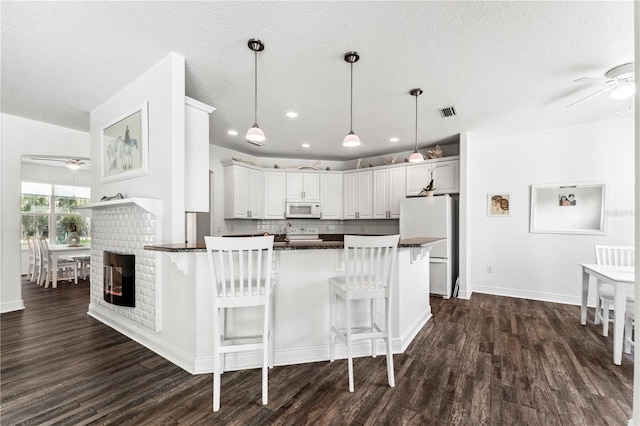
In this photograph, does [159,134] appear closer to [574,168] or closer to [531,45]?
[531,45]

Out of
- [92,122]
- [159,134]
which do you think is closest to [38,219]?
[92,122]

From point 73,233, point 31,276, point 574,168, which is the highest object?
point 574,168

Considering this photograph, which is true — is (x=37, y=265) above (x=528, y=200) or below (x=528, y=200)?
below

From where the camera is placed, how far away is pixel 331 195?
6297 mm

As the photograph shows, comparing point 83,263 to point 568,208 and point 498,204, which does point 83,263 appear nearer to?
point 498,204

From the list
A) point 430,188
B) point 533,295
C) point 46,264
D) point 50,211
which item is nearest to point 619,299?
point 533,295

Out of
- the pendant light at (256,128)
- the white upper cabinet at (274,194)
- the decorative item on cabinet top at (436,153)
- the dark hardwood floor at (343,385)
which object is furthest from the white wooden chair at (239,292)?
the decorative item on cabinet top at (436,153)

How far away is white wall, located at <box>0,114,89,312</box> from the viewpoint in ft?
12.9

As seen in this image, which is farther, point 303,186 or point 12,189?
point 303,186

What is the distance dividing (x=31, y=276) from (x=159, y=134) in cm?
626

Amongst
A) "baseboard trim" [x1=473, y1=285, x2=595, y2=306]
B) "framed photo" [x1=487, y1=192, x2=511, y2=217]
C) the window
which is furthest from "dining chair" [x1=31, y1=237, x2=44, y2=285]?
"framed photo" [x1=487, y1=192, x2=511, y2=217]

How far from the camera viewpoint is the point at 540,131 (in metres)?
4.60

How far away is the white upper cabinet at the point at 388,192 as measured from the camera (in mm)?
5602

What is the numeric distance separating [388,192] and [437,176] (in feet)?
3.21
